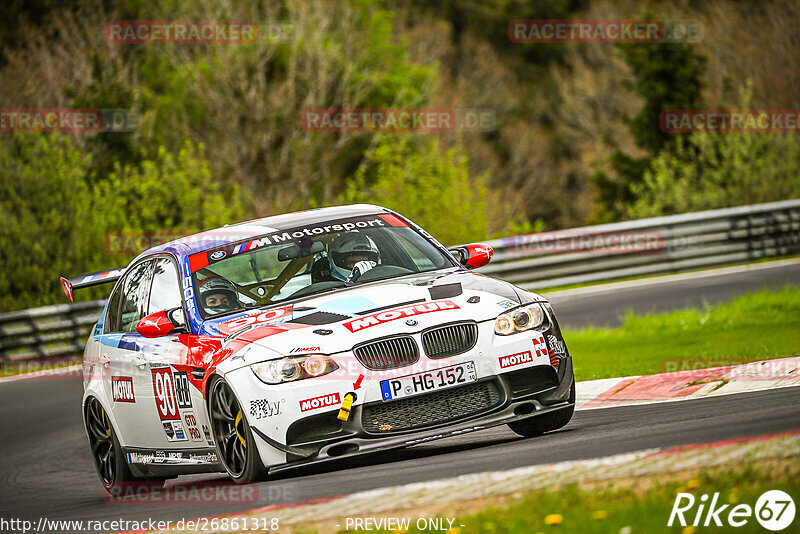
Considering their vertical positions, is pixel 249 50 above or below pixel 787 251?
above

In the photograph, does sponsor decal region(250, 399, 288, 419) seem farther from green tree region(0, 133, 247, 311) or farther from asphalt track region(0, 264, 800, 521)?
green tree region(0, 133, 247, 311)

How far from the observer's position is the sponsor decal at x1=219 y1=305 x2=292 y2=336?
24.8 feet

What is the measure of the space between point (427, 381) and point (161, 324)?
1864 millimetres

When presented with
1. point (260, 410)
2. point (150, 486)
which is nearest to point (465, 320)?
point (260, 410)

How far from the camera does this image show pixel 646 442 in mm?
6613

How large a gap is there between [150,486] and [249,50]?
113ft

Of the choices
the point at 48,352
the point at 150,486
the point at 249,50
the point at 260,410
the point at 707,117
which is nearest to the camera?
the point at 260,410

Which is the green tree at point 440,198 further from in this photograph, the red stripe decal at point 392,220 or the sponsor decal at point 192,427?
the sponsor decal at point 192,427

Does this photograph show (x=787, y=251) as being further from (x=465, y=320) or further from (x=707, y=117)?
(x=465, y=320)

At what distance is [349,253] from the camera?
8633 mm

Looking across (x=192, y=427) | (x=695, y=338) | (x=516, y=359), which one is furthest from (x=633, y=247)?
(x=192, y=427)

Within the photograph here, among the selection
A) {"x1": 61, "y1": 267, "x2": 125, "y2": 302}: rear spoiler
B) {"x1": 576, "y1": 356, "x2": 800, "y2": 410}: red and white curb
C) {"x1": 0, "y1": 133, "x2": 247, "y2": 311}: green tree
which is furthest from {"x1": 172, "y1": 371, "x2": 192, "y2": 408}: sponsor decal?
{"x1": 0, "y1": 133, "x2": 247, "y2": 311}: green tree

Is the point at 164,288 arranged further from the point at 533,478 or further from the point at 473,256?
the point at 533,478

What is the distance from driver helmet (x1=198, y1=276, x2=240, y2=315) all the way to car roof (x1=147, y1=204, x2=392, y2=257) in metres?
0.33
